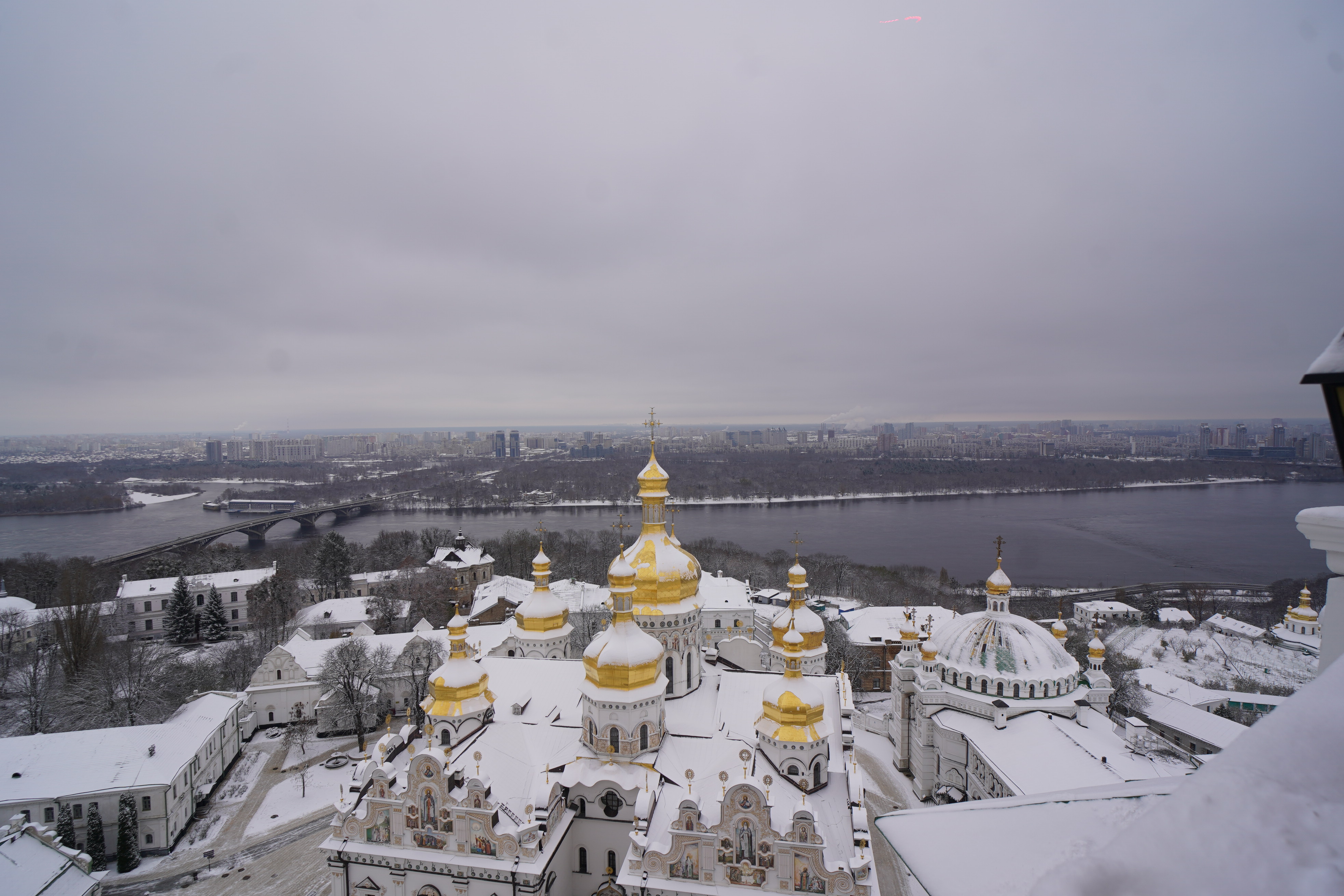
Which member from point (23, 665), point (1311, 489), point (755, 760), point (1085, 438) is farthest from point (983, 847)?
point (1085, 438)

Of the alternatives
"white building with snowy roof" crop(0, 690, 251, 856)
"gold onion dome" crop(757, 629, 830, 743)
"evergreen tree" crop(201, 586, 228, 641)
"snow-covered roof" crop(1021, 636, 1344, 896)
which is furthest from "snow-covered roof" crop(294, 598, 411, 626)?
"snow-covered roof" crop(1021, 636, 1344, 896)

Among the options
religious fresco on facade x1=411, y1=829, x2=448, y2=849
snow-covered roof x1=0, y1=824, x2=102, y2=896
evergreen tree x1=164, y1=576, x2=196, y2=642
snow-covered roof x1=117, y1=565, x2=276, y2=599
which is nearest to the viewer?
religious fresco on facade x1=411, y1=829, x2=448, y2=849

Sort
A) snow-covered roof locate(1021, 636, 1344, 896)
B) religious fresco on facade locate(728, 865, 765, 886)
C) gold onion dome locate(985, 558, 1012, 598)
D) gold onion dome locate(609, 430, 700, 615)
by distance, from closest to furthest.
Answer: snow-covered roof locate(1021, 636, 1344, 896)
religious fresco on facade locate(728, 865, 765, 886)
gold onion dome locate(609, 430, 700, 615)
gold onion dome locate(985, 558, 1012, 598)

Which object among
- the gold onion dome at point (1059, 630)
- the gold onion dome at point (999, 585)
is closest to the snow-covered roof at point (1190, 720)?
the gold onion dome at point (1059, 630)

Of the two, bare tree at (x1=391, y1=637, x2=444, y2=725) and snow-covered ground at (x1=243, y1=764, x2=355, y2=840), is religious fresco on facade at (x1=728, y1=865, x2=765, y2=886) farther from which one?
bare tree at (x1=391, y1=637, x2=444, y2=725)

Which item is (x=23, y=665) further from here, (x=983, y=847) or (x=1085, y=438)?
(x=1085, y=438)

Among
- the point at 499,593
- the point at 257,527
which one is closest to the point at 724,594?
the point at 499,593

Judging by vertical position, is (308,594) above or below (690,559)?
below

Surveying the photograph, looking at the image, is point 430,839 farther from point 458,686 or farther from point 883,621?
point 883,621
